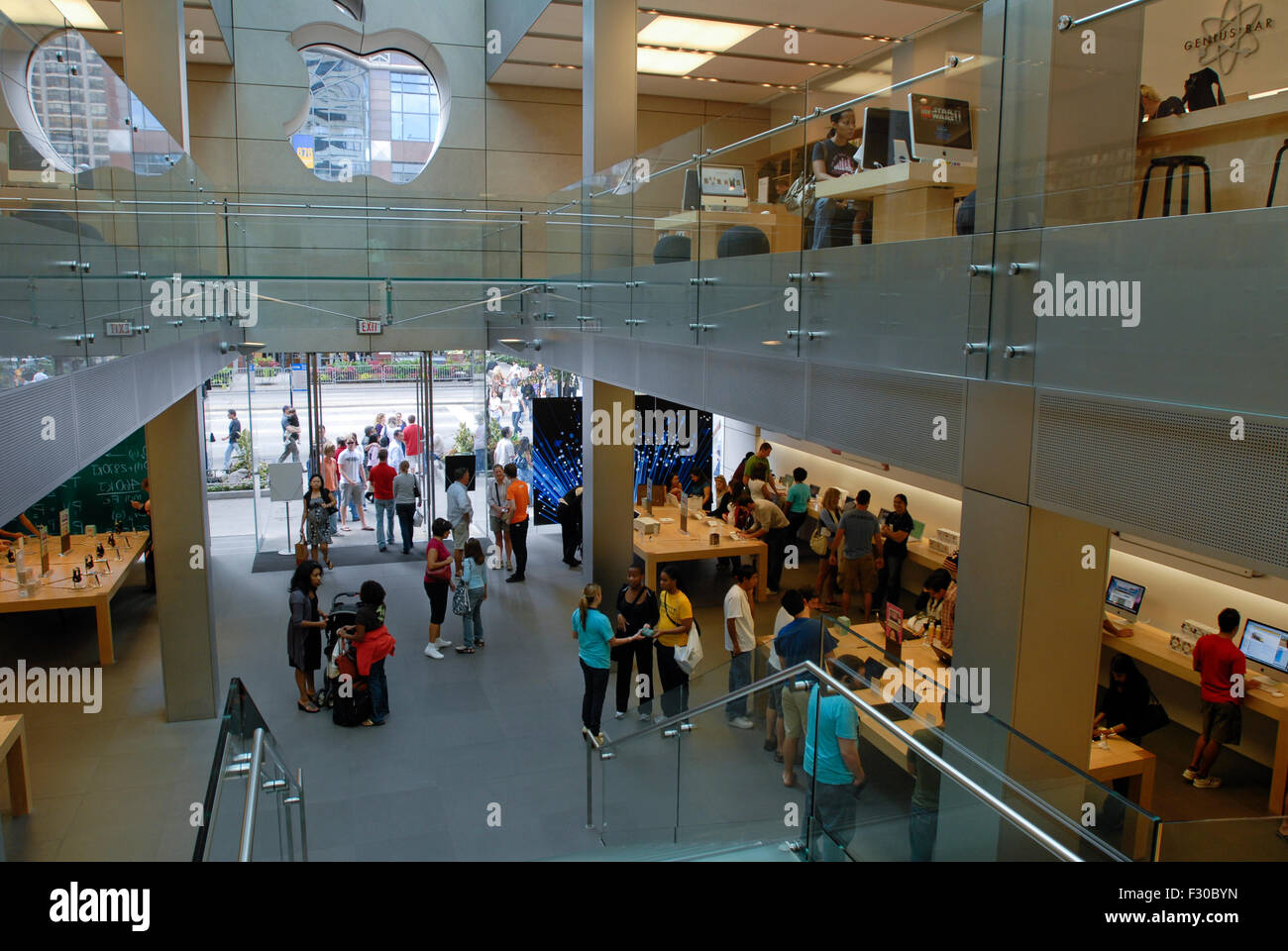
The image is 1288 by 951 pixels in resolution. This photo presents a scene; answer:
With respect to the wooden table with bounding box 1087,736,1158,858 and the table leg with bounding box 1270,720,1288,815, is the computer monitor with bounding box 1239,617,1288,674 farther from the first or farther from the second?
the wooden table with bounding box 1087,736,1158,858

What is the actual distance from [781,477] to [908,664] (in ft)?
33.8

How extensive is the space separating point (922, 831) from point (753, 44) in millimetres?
11587

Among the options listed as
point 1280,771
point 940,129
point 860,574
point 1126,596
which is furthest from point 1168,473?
point 860,574

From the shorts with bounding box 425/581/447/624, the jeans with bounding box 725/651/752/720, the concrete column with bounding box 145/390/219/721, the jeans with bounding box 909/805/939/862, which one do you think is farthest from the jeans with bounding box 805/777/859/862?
the concrete column with bounding box 145/390/219/721

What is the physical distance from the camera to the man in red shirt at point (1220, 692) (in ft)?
22.9

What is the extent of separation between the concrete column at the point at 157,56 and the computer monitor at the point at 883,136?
6.51m

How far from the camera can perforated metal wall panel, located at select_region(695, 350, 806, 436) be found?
224 inches

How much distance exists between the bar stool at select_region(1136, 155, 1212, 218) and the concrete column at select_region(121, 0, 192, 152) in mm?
8008

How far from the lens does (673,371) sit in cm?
759

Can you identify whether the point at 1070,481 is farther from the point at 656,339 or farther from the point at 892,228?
the point at 656,339

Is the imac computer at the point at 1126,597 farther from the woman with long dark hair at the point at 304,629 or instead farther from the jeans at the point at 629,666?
the woman with long dark hair at the point at 304,629

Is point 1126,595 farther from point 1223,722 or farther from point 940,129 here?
point 940,129

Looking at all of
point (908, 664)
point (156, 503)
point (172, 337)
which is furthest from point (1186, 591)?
point (156, 503)

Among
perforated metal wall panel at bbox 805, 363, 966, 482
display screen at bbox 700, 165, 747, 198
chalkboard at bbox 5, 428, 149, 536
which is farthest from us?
chalkboard at bbox 5, 428, 149, 536
